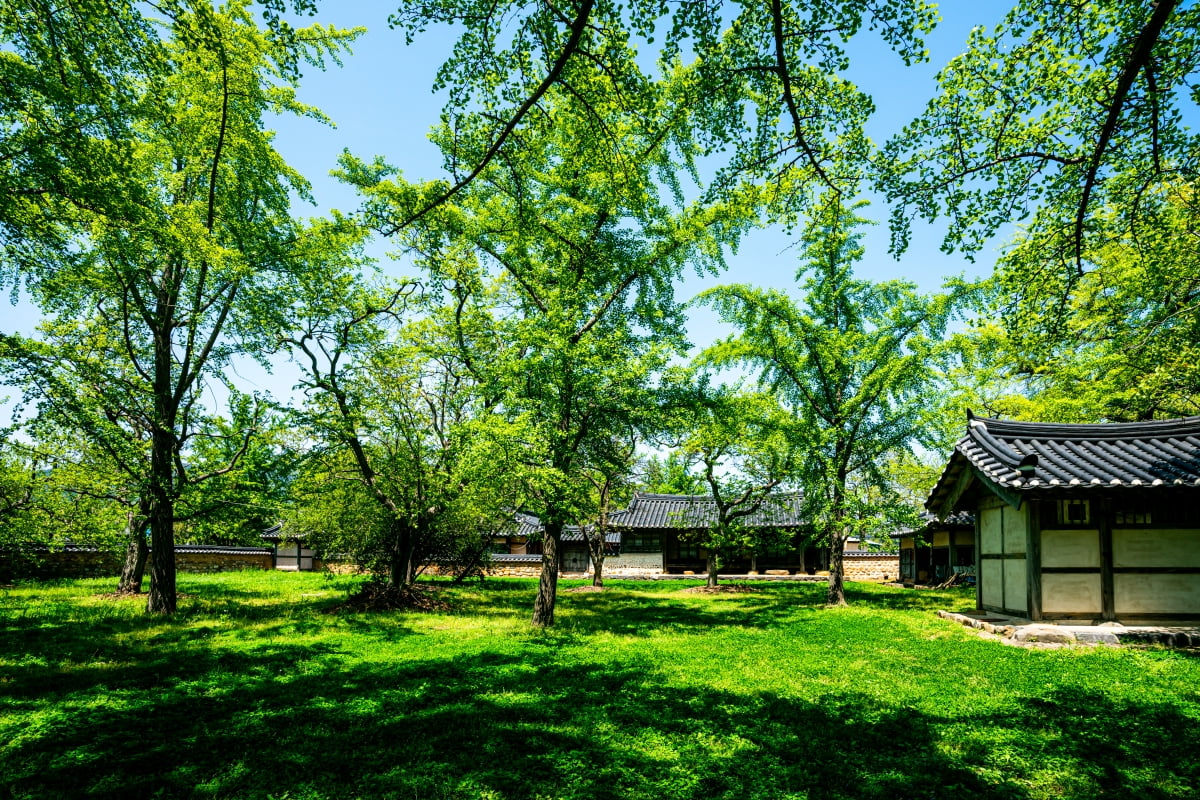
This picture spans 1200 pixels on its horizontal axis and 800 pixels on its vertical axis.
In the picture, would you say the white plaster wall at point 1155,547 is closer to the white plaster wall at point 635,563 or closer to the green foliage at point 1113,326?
the green foliage at point 1113,326

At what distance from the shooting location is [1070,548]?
10.5 meters

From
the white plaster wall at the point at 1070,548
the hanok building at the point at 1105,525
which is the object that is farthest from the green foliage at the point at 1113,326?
the white plaster wall at the point at 1070,548

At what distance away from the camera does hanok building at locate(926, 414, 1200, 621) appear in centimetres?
989

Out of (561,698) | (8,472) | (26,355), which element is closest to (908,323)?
(561,698)

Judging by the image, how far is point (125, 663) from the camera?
8477mm

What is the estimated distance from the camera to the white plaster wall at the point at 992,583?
478 inches

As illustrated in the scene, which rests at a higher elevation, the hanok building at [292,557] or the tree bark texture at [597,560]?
the tree bark texture at [597,560]

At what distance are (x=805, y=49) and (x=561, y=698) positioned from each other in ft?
23.7

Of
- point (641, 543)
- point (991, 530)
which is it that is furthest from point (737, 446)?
point (641, 543)

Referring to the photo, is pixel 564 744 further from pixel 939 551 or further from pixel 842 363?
pixel 939 551

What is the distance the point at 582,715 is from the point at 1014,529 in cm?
1019

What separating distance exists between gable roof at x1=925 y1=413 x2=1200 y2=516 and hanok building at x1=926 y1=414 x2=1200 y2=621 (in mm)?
25

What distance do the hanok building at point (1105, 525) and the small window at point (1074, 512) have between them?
0.06ft

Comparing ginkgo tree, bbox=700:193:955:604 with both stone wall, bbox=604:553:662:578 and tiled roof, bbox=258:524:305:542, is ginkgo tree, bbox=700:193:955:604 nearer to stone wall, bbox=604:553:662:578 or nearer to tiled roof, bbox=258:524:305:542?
stone wall, bbox=604:553:662:578
